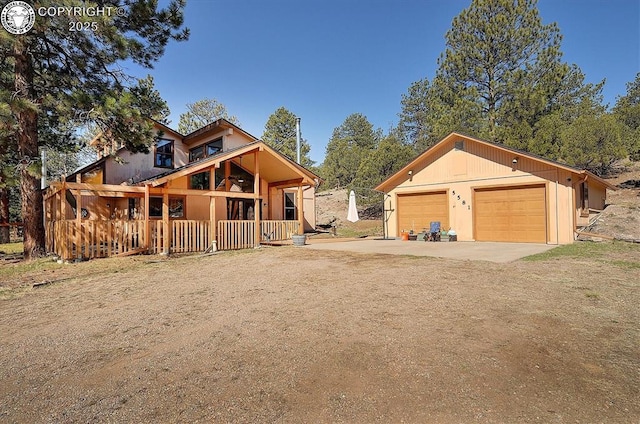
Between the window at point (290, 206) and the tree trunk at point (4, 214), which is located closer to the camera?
the tree trunk at point (4, 214)

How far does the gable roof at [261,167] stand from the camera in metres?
11.3

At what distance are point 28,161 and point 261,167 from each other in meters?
8.60

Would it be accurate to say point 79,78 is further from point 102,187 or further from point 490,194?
point 490,194

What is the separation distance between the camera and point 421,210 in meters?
16.5

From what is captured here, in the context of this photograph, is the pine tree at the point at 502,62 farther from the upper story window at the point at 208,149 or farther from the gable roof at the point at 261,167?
the upper story window at the point at 208,149

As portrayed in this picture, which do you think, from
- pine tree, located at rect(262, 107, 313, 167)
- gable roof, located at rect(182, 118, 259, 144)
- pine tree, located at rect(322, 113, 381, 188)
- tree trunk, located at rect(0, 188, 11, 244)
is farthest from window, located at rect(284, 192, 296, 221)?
tree trunk, located at rect(0, 188, 11, 244)

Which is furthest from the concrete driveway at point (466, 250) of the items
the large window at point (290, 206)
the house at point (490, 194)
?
the large window at point (290, 206)

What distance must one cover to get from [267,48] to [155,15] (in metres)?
8.74

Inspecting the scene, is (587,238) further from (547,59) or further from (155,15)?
(155,15)

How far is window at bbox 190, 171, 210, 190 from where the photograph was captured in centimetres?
1584

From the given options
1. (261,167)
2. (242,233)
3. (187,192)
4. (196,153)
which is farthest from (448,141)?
(196,153)

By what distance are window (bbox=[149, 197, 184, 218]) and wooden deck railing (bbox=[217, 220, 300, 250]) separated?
4183 mm

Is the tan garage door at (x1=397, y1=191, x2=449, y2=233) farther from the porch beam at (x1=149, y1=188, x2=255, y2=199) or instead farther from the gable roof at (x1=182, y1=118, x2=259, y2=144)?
the gable roof at (x1=182, y1=118, x2=259, y2=144)

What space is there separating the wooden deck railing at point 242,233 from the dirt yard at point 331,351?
6298 mm
